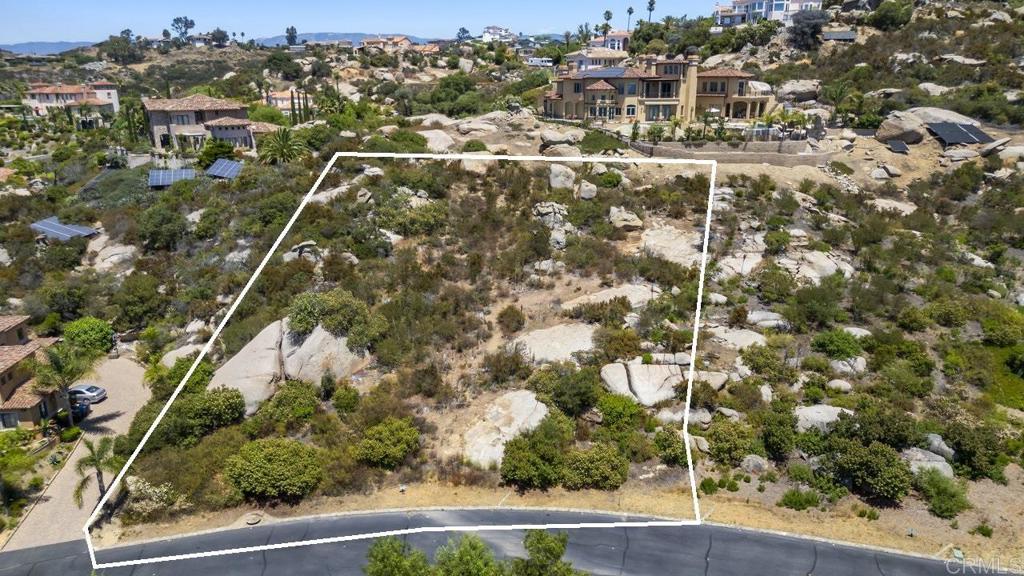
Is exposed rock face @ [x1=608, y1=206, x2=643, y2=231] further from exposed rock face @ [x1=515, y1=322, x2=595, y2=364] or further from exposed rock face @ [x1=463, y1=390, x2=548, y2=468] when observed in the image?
exposed rock face @ [x1=463, y1=390, x2=548, y2=468]

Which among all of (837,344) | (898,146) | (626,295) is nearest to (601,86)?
(898,146)

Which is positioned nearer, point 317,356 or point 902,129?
point 317,356

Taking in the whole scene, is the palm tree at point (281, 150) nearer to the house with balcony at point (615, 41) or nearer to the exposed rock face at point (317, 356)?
the exposed rock face at point (317, 356)

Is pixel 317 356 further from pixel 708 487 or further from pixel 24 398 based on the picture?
pixel 708 487

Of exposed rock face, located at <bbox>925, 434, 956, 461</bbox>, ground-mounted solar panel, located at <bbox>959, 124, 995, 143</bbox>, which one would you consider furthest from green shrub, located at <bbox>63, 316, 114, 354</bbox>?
ground-mounted solar panel, located at <bbox>959, 124, 995, 143</bbox>

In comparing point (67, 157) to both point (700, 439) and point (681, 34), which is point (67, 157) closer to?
point (700, 439)
